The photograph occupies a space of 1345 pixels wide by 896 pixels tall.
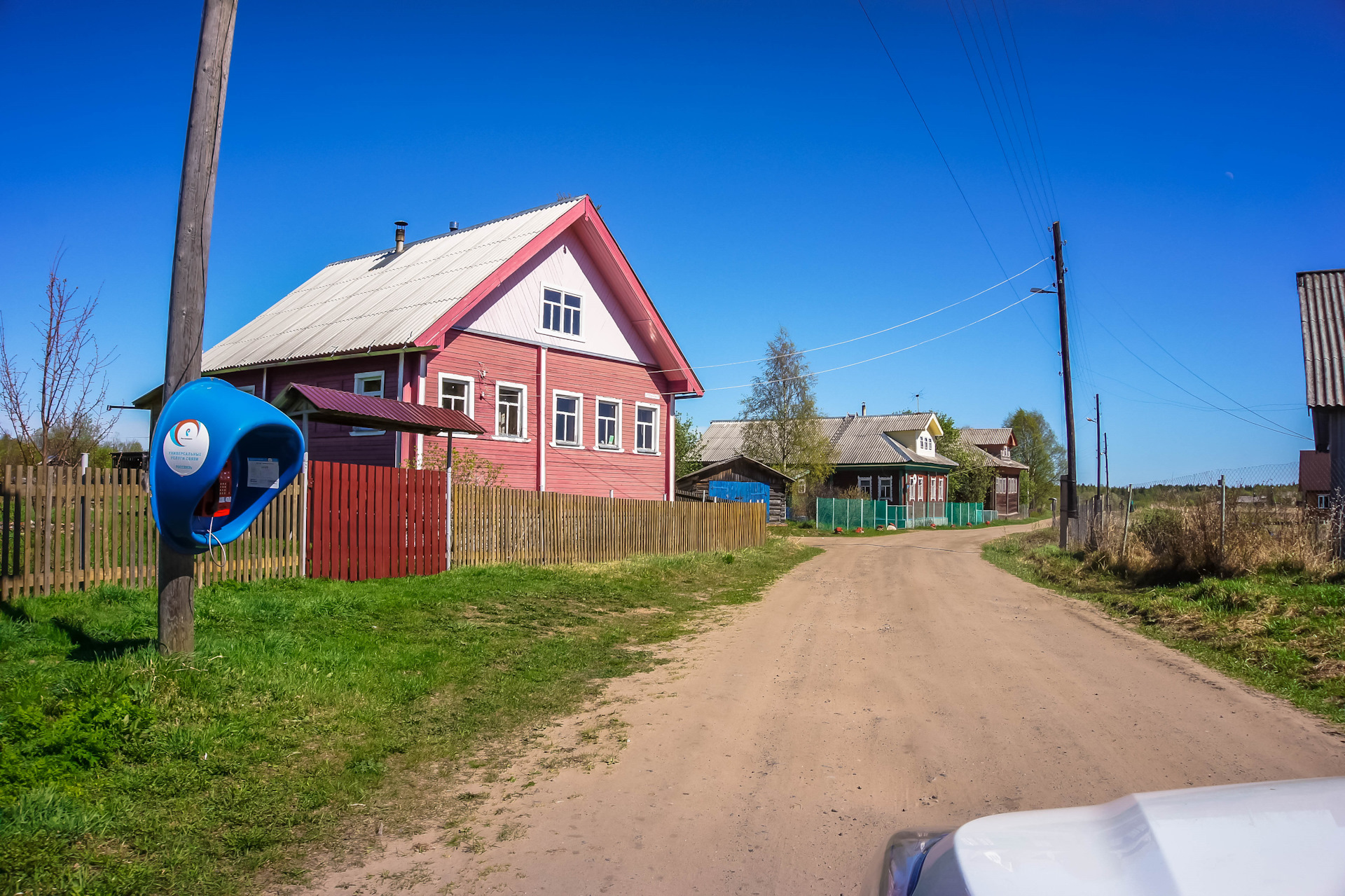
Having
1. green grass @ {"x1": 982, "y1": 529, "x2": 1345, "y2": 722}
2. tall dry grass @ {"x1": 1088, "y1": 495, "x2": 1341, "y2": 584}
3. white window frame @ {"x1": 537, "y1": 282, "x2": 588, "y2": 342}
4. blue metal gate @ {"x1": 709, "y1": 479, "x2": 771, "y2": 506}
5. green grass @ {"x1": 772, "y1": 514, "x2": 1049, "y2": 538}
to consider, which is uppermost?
white window frame @ {"x1": 537, "y1": 282, "x2": 588, "y2": 342}

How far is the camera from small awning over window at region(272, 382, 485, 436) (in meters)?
13.4

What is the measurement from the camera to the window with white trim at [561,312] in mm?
22109

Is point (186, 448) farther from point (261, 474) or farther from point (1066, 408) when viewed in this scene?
point (1066, 408)

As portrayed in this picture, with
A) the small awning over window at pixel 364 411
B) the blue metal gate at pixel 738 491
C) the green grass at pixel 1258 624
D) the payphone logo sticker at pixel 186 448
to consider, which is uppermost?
the small awning over window at pixel 364 411

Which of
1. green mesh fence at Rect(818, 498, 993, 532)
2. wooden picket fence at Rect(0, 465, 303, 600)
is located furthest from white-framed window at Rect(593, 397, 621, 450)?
green mesh fence at Rect(818, 498, 993, 532)

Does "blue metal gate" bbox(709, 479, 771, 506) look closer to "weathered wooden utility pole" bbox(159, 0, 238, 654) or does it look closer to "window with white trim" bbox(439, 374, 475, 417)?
"window with white trim" bbox(439, 374, 475, 417)

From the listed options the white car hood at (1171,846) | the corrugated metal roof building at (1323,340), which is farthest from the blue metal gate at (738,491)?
the white car hood at (1171,846)

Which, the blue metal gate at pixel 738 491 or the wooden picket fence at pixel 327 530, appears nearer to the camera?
the wooden picket fence at pixel 327 530

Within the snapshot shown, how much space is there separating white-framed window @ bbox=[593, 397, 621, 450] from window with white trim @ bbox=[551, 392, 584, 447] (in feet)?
1.97

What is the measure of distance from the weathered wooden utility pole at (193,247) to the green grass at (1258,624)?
885cm

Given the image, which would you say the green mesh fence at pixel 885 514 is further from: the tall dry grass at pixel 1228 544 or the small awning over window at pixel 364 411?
the small awning over window at pixel 364 411

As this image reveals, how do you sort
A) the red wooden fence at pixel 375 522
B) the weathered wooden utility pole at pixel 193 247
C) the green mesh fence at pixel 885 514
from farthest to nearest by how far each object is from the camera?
the green mesh fence at pixel 885 514
the red wooden fence at pixel 375 522
the weathered wooden utility pole at pixel 193 247

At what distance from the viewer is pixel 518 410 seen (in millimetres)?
21125

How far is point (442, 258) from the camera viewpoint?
2395 cm
